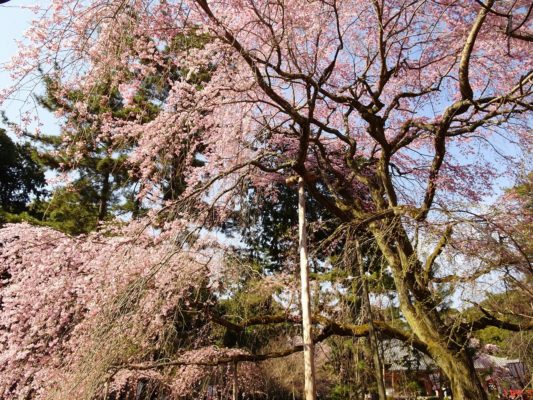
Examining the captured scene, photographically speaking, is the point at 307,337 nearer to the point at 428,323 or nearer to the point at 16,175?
the point at 428,323

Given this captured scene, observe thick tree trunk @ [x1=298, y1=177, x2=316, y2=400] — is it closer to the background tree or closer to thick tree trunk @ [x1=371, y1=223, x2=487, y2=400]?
thick tree trunk @ [x1=371, y1=223, x2=487, y2=400]

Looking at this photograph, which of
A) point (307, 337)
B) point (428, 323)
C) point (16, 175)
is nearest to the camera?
point (307, 337)

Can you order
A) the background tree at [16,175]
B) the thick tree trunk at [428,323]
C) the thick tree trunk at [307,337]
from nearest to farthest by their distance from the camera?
the thick tree trunk at [307,337], the thick tree trunk at [428,323], the background tree at [16,175]

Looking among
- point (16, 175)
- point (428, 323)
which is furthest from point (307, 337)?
point (16, 175)

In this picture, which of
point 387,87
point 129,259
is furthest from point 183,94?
point 387,87

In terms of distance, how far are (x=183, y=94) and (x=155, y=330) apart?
14.3 ft

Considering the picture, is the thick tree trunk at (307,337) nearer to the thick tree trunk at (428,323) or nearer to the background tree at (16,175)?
the thick tree trunk at (428,323)

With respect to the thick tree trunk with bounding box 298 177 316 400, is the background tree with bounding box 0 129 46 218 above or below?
above

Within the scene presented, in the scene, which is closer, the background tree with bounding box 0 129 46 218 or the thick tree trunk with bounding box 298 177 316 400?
the thick tree trunk with bounding box 298 177 316 400

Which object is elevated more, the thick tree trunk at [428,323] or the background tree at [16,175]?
the background tree at [16,175]

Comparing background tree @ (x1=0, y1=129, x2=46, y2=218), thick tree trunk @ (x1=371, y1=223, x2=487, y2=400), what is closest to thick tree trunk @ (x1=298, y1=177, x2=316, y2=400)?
thick tree trunk @ (x1=371, y1=223, x2=487, y2=400)

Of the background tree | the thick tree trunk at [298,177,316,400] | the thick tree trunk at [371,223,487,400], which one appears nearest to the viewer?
the thick tree trunk at [298,177,316,400]

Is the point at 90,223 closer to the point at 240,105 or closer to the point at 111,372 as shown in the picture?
the point at 240,105

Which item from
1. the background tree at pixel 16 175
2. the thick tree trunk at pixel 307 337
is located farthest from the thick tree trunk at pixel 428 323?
the background tree at pixel 16 175
